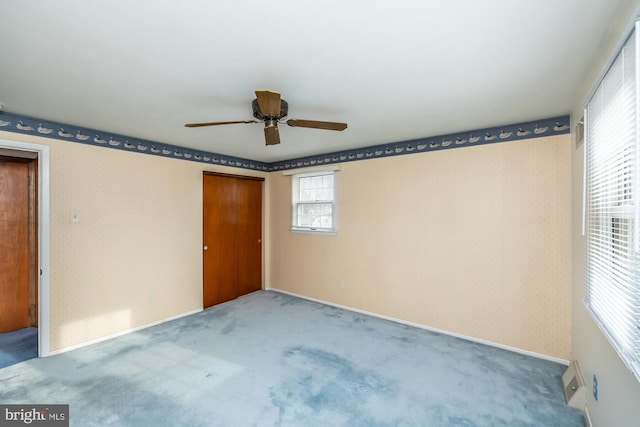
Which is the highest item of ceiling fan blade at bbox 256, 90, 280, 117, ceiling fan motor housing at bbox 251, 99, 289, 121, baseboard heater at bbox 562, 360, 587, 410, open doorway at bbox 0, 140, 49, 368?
ceiling fan motor housing at bbox 251, 99, 289, 121

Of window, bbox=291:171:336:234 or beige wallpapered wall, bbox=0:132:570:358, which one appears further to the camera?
window, bbox=291:171:336:234

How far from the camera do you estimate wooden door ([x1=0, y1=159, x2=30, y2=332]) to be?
11.0 ft

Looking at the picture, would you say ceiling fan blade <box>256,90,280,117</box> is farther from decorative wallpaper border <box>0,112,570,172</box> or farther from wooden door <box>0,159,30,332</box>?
wooden door <box>0,159,30,332</box>

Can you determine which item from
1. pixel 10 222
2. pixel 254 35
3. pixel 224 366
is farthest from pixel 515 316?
pixel 10 222

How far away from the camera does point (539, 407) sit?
80.0 inches

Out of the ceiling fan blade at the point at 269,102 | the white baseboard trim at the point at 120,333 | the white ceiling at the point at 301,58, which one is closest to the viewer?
the white ceiling at the point at 301,58

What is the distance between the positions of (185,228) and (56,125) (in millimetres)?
1734

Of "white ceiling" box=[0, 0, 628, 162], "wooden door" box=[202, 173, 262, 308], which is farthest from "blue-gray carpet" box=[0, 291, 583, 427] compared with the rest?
"white ceiling" box=[0, 0, 628, 162]

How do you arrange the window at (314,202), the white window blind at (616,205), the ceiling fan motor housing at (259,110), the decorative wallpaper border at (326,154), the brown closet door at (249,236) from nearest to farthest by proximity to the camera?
the white window blind at (616,205) → the ceiling fan motor housing at (259,110) → the decorative wallpaper border at (326,154) → the window at (314,202) → the brown closet door at (249,236)

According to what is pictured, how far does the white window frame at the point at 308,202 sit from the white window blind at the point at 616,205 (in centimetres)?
282

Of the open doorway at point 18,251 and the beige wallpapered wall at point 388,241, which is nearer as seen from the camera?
the beige wallpapered wall at point 388,241

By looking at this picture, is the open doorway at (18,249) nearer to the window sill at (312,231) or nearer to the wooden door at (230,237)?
the wooden door at (230,237)

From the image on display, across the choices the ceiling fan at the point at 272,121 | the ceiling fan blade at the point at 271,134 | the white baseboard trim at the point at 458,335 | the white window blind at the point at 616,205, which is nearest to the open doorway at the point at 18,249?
the ceiling fan at the point at 272,121

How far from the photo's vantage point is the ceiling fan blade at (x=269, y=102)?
1728 millimetres
